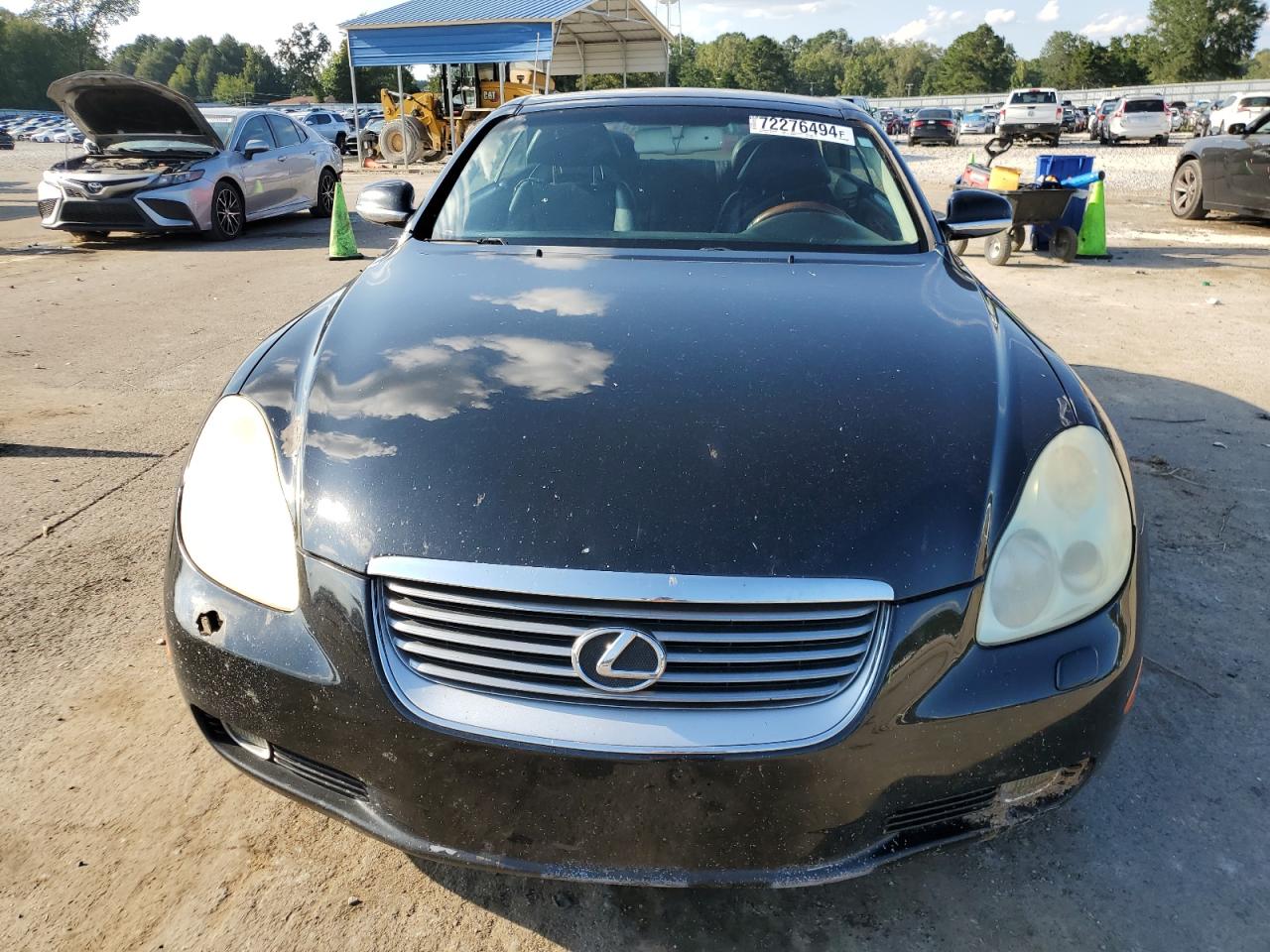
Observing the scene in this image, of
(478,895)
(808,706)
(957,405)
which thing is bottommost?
(478,895)

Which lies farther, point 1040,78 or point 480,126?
point 1040,78

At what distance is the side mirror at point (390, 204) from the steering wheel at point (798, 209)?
1.20 m

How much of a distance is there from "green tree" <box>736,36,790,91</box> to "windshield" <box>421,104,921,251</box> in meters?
103

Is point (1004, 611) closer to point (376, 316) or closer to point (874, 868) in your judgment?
point (874, 868)

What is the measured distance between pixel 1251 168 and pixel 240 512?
1275cm

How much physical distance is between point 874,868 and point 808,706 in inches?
12.4

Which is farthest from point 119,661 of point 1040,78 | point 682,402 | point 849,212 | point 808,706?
point 1040,78

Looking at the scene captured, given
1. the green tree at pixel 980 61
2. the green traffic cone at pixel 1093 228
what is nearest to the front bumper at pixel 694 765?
the green traffic cone at pixel 1093 228

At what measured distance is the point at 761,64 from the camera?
101 metres

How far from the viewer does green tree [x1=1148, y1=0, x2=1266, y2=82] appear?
7356 cm

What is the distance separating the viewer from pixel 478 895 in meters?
1.92

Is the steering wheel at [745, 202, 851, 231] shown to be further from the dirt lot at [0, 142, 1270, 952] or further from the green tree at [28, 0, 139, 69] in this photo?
the green tree at [28, 0, 139, 69]

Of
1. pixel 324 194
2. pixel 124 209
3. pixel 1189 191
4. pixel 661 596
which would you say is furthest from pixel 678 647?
pixel 1189 191

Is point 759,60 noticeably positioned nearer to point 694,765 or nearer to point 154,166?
point 154,166
